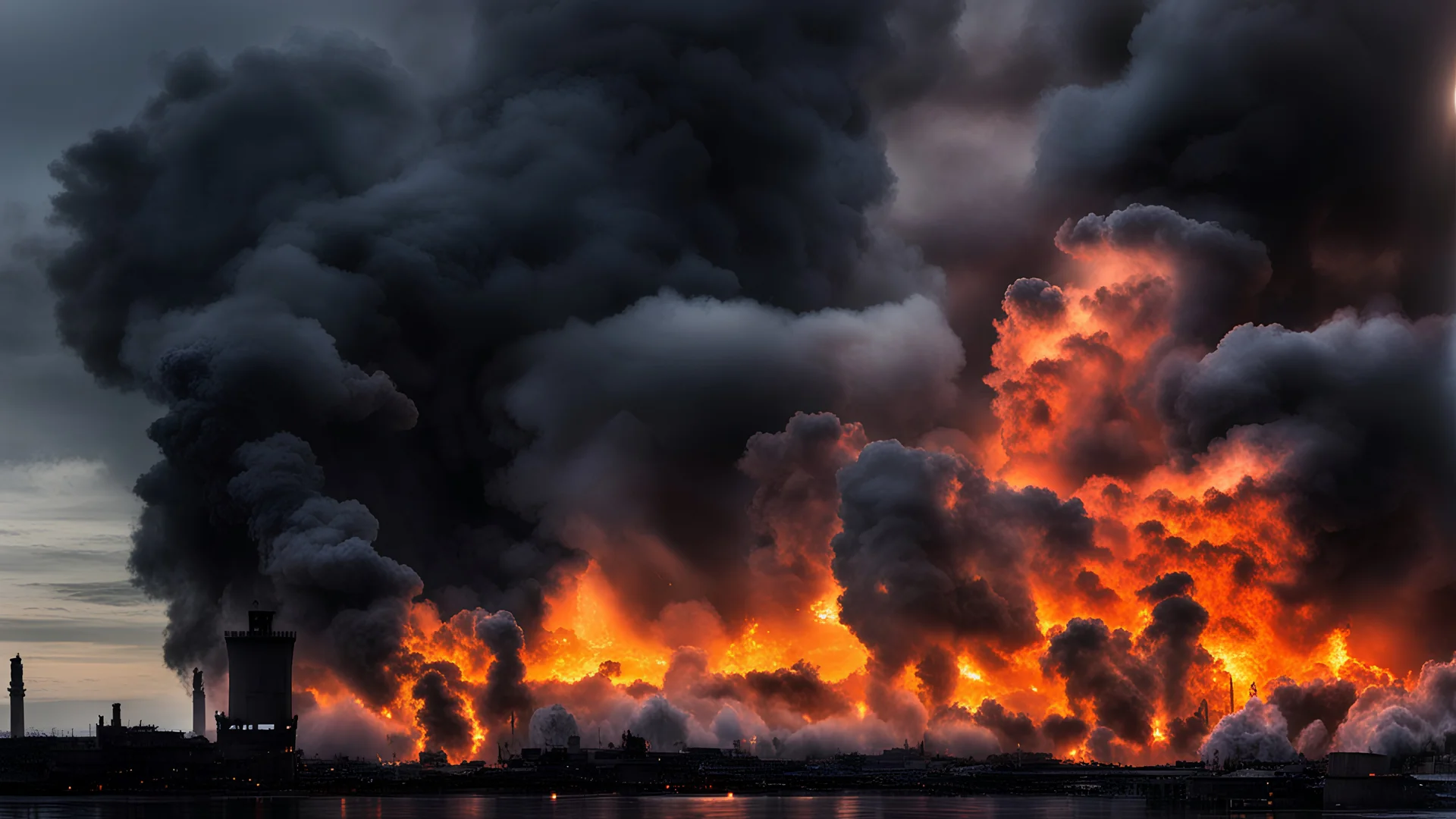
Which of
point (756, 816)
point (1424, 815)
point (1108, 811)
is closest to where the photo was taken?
point (1424, 815)

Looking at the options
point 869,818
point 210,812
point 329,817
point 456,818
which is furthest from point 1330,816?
point 210,812

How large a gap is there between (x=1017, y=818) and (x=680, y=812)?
34967 millimetres

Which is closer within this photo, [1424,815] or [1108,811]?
[1424,815]

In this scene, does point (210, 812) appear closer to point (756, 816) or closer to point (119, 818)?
point (119, 818)

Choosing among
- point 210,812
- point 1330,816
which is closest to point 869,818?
point 1330,816

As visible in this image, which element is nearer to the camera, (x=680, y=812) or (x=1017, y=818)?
(x=1017, y=818)

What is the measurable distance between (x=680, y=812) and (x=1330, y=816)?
63689 mm

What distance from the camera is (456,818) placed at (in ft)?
600

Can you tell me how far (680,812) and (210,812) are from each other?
46.9 meters

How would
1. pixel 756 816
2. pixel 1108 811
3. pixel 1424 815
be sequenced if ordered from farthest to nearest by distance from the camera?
pixel 1108 811 → pixel 756 816 → pixel 1424 815

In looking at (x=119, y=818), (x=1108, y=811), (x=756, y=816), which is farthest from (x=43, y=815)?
(x=1108, y=811)

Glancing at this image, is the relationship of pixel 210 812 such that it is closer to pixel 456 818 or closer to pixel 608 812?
pixel 456 818

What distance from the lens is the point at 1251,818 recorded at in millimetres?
180375

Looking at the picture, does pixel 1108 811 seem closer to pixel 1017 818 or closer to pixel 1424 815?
pixel 1017 818
